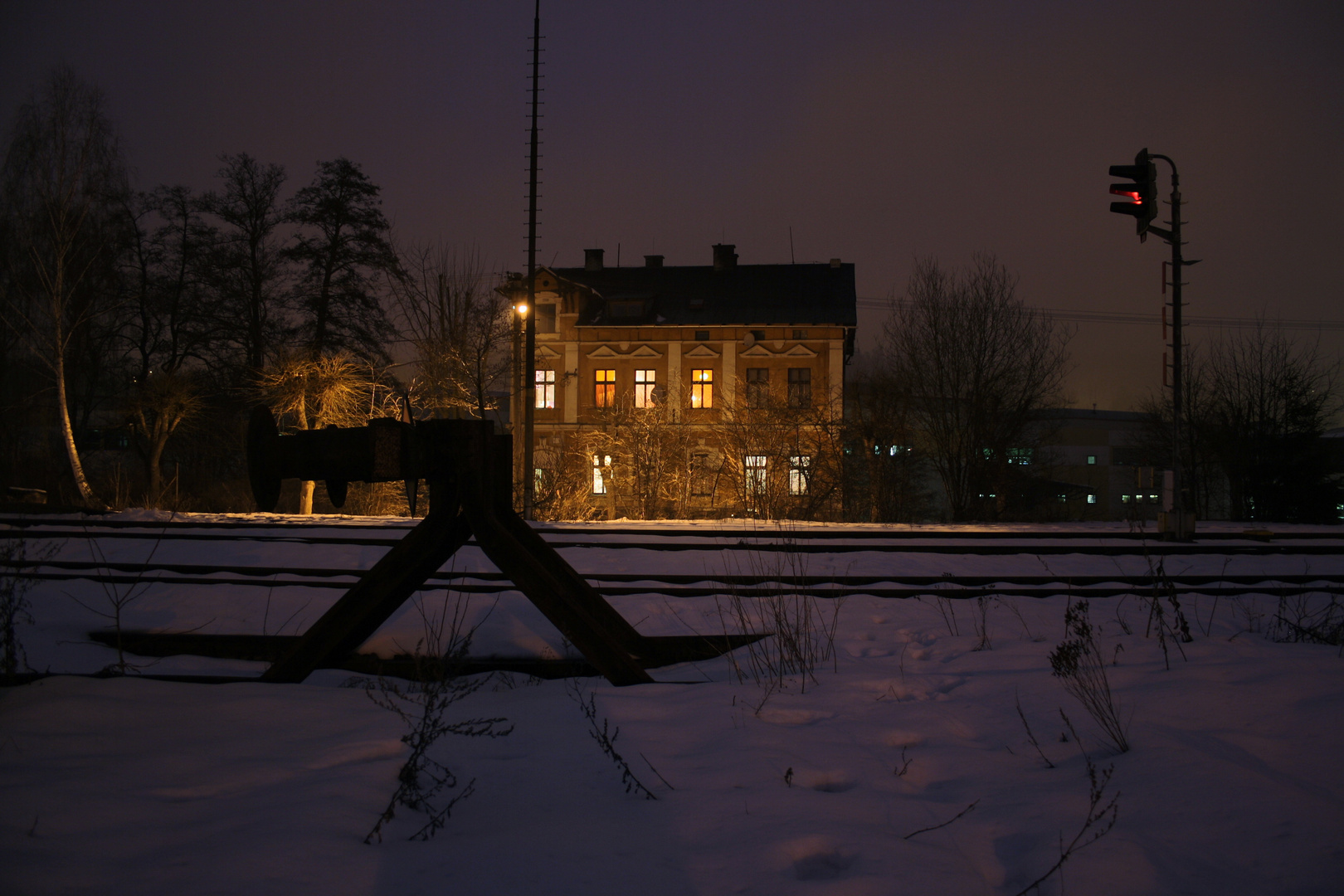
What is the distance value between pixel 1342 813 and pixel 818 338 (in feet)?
109

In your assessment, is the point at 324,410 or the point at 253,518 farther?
the point at 324,410

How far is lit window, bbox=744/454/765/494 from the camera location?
2203 centimetres

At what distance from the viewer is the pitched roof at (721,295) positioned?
116ft

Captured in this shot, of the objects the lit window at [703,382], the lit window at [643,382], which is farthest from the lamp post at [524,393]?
the lit window at [703,382]

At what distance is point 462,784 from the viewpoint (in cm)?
270

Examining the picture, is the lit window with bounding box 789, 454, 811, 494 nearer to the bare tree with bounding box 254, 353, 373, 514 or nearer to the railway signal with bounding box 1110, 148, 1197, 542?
the railway signal with bounding box 1110, 148, 1197, 542

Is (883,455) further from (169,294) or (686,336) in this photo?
(169,294)

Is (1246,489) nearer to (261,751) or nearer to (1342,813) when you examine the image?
(1342,813)

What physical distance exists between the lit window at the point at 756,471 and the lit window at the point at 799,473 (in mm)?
876

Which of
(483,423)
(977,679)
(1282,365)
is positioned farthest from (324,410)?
(1282,365)

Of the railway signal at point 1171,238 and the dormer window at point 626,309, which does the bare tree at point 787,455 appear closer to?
the railway signal at point 1171,238

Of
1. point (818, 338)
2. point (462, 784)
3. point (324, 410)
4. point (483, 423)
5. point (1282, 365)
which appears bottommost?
point (462, 784)

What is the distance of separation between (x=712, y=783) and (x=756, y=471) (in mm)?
20347

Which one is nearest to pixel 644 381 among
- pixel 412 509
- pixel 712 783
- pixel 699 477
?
pixel 699 477
